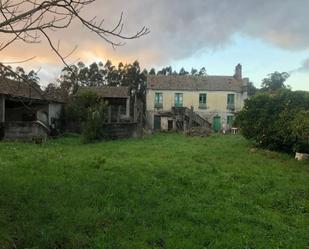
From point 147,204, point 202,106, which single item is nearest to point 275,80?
point 202,106

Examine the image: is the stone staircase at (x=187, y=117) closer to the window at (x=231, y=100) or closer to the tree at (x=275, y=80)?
the window at (x=231, y=100)

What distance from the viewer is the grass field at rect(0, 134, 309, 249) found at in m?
8.73

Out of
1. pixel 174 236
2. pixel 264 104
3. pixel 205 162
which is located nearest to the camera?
pixel 174 236

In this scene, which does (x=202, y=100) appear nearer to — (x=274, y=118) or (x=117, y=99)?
(x=117, y=99)

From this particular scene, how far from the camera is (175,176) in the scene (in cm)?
1454

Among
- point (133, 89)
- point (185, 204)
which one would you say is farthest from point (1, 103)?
point (133, 89)

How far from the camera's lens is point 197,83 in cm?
5631

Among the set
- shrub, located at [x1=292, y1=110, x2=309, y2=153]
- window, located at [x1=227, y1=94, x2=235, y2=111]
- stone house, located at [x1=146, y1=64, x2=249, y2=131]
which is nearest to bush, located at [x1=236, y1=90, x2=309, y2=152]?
shrub, located at [x1=292, y1=110, x2=309, y2=153]

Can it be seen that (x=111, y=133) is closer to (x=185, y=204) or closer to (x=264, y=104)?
(x=264, y=104)

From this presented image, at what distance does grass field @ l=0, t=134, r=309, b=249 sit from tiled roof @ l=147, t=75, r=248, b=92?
3823 centimetres

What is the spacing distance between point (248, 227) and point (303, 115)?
1133 centimetres

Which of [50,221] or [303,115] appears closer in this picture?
[50,221]

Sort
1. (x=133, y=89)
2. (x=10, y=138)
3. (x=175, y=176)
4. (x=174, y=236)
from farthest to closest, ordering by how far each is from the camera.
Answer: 1. (x=133, y=89)
2. (x=10, y=138)
3. (x=175, y=176)
4. (x=174, y=236)

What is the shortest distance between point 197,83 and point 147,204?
4616 centimetres
